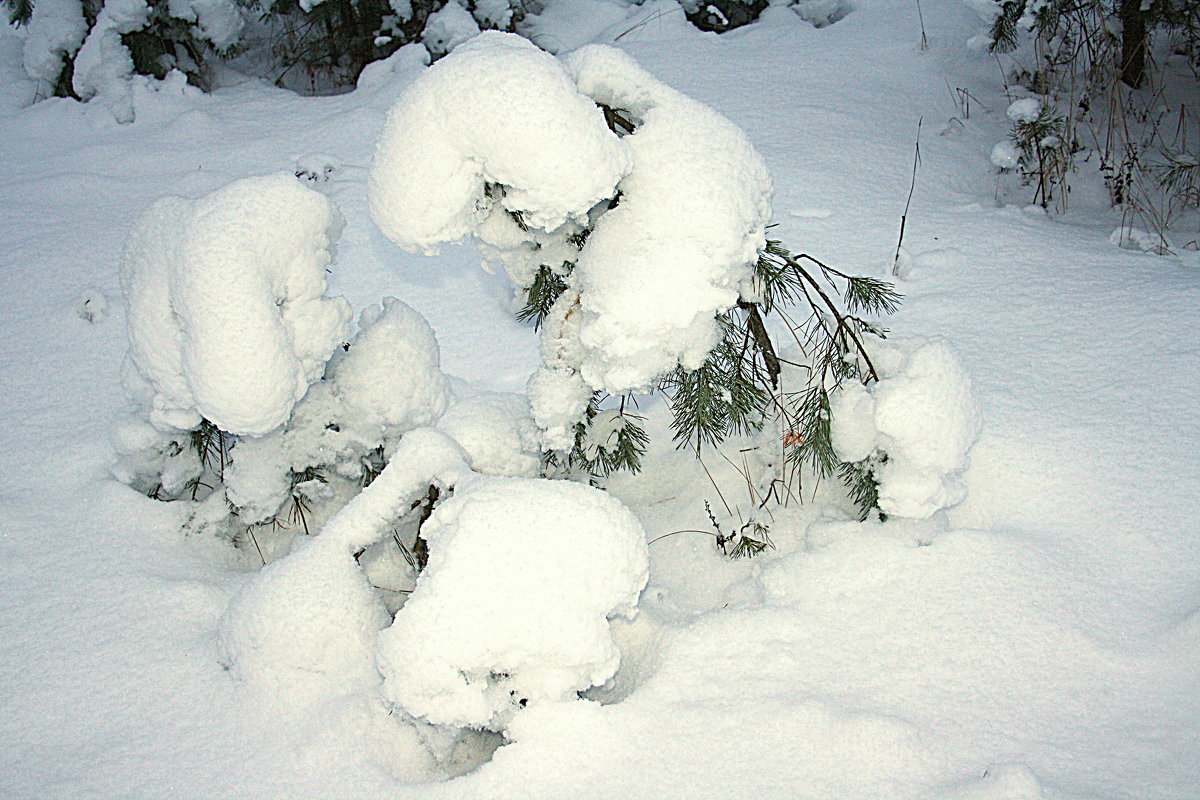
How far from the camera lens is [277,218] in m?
1.98

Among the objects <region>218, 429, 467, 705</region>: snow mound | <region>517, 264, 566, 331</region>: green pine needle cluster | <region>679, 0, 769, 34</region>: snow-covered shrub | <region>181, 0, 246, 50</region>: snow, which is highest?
<region>679, 0, 769, 34</region>: snow-covered shrub

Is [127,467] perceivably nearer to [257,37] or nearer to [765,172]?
[765,172]

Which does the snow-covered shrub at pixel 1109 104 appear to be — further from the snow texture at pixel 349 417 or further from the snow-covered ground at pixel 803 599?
the snow texture at pixel 349 417

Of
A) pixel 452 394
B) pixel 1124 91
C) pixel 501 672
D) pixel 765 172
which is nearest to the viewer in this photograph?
pixel 501 672

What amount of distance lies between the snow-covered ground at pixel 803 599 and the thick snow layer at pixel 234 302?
588 millimetres

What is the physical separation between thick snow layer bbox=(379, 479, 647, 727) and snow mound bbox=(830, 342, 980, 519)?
27.3 inches

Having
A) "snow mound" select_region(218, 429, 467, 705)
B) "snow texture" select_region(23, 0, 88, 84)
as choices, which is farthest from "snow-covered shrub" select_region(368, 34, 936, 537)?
"snow texture" select_region(23, 0, 88, 84)

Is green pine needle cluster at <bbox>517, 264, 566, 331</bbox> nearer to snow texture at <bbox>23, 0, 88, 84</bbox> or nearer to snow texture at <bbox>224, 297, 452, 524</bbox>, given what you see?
snow texture at <bbox>224, 297, 452, 524</bbox>

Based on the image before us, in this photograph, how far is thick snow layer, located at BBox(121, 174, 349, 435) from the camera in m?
1.88

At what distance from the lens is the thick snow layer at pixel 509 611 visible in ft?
5.30

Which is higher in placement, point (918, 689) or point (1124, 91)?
point (1124, 91)

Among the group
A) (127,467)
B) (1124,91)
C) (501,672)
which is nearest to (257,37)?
(127,467)

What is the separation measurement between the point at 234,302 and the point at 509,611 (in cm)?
92

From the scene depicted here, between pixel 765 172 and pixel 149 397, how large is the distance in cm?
175
